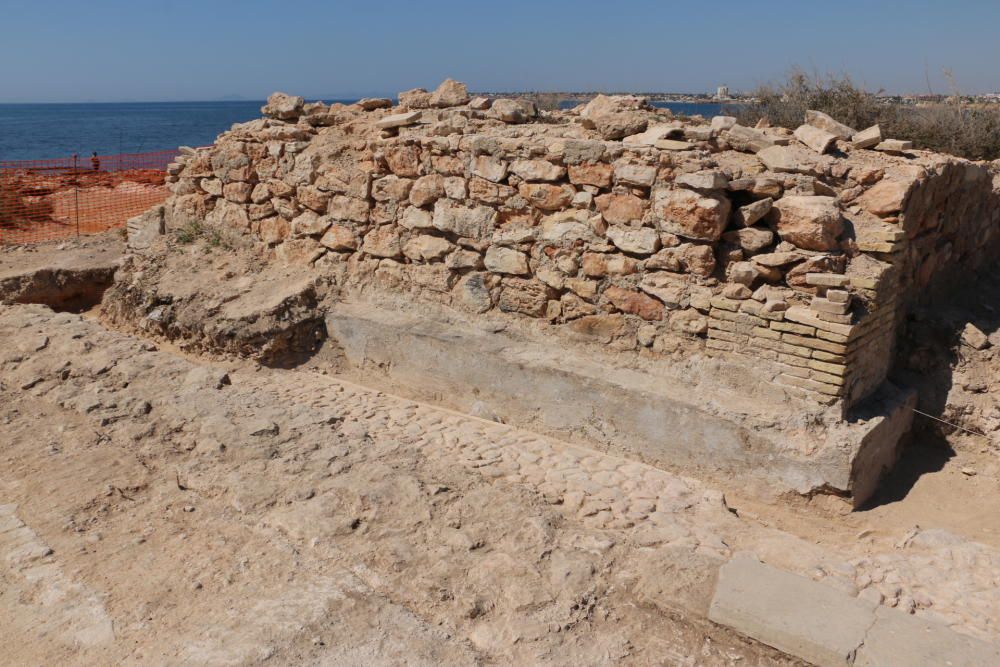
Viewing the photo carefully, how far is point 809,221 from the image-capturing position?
471cm

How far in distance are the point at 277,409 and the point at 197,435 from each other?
1.79 ft

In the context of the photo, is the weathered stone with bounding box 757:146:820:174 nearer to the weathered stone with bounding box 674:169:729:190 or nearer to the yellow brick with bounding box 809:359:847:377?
the weathered stone with bounding box 674:169:729:190

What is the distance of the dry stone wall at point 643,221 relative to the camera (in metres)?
4.79

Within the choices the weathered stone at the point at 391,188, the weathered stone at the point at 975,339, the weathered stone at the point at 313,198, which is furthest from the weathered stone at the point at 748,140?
the weathered stone at the point at 313,198

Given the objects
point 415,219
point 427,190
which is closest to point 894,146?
point 427,190

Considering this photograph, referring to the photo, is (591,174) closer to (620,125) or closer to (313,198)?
(620,125)

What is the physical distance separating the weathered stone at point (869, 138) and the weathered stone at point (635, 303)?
187 centimetres

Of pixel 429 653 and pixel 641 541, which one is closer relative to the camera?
pixel 429 653

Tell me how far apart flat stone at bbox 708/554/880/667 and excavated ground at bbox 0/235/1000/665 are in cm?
7

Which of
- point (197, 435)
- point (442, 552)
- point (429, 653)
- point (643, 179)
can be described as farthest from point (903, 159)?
point (197, 435)

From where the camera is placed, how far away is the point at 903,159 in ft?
17.7

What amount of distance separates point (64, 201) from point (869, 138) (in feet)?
45.1

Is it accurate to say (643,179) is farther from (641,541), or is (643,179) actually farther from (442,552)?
(442,552)

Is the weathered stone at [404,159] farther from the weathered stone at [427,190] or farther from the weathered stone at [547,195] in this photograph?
the weathered stone at [547,195]
